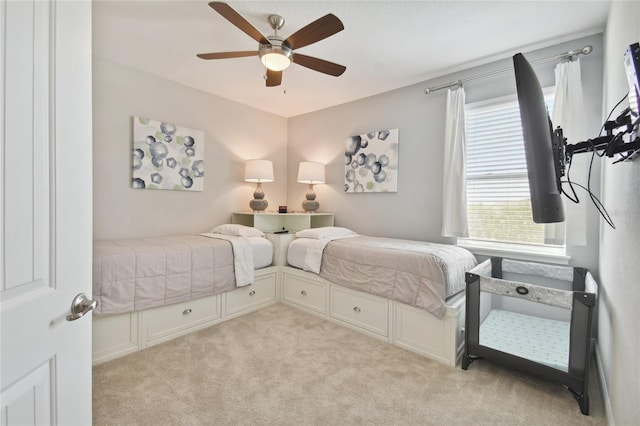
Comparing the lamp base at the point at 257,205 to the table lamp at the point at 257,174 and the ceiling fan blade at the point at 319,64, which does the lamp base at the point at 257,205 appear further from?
the ceiling fan blade at the point at 319,64

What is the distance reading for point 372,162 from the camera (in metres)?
3.63

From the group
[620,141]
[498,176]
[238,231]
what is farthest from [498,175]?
[238,231]

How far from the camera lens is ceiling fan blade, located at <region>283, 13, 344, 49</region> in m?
1.77

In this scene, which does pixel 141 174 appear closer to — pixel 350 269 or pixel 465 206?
pixel 350 269

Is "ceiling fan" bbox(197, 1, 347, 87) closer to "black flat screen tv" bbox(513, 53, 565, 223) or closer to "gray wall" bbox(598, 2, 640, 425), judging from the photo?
"black flat screen tv" bbox(513, 53, 565, 223)

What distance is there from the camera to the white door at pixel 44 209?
592mm

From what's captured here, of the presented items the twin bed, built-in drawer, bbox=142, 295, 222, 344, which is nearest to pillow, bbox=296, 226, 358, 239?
the twin bed

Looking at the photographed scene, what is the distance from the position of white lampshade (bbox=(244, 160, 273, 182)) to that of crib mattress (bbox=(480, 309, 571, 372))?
9.45 feet

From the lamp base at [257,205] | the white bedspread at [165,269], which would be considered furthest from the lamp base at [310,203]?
the white bedspread at [165,269]

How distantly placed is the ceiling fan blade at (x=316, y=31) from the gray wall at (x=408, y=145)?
172 cm

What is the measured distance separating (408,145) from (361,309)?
1.92 meters

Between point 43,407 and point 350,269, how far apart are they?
2282 mm

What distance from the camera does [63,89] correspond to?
73cm

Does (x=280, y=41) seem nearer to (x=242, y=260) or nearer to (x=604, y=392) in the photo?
(x=242, y=260)
